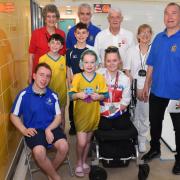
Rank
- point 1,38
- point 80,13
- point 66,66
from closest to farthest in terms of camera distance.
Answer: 1. point 1,38
2. point 66,66
3. point 80,13

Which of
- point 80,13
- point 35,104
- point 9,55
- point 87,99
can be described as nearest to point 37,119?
point 35,104

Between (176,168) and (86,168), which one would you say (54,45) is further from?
(176,168)

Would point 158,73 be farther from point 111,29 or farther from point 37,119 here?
point 37,119

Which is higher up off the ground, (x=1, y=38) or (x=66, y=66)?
(x=1, y=38)

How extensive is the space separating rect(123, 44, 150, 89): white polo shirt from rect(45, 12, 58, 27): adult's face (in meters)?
0.92

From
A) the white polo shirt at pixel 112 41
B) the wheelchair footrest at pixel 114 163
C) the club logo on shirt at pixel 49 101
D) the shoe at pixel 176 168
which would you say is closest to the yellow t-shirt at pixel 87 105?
the club logo on shirt at pixel 49 101

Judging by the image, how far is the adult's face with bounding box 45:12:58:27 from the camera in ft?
10.3

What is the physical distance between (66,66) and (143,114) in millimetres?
1056

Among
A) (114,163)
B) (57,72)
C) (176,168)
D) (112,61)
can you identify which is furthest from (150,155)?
(57,72)

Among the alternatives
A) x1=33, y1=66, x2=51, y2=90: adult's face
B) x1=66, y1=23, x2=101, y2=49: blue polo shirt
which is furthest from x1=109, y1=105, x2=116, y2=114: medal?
x1=66, y1=23, x2=101, y2=49: blue polo shirt

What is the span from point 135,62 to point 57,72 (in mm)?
876

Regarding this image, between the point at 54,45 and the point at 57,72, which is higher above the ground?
the point at 54,45

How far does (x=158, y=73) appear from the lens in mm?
2691

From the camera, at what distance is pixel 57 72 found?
9.91 ft
